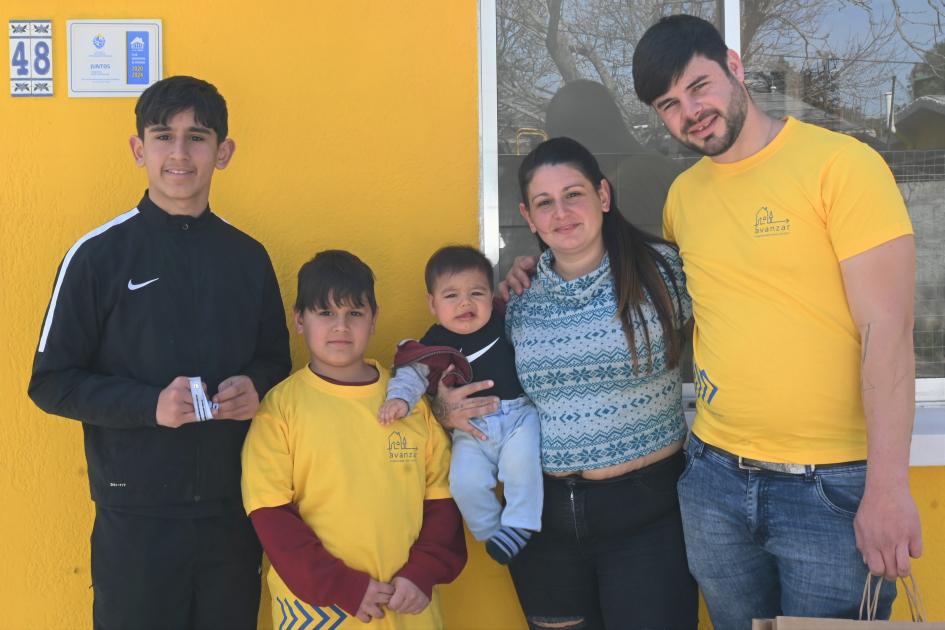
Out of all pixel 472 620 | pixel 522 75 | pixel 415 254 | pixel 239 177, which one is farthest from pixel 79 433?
pixel 522 75

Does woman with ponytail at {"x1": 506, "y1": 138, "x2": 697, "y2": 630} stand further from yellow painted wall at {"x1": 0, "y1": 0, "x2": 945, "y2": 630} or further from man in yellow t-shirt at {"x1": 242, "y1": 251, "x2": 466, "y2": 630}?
yellow painted wall at {"x1": 0, "y1": 0, "x2": 945, "y2": 630}

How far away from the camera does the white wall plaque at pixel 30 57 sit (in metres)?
2.89

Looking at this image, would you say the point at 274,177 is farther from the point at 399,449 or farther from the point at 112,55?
the point at 399,449

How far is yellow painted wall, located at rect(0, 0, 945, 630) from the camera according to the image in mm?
2920

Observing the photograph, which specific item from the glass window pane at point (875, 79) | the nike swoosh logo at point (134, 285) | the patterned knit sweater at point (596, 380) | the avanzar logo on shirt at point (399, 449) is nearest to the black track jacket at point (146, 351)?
the nike swoosh logo at point (134, 285)

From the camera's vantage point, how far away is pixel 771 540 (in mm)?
2109

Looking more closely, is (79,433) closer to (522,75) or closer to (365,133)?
(365,133)

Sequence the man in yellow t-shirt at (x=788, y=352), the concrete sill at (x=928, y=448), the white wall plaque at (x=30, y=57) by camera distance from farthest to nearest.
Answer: the white wall plaque at (x=30, y=57), the concrete sill at (x=928, y=448), the man in yellow t-shirt at (x=788, y=352)

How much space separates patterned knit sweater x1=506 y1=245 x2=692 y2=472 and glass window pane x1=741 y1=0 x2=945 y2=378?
3.63 feet

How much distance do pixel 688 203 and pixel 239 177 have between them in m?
1.59

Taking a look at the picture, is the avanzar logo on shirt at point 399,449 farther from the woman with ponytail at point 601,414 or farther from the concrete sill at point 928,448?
the concrete sill at point 928,448

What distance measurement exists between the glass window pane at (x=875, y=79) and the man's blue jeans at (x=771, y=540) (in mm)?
1321

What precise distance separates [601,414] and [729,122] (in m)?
0.86

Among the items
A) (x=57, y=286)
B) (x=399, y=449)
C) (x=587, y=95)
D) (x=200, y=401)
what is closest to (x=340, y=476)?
(x=399, y=449)
